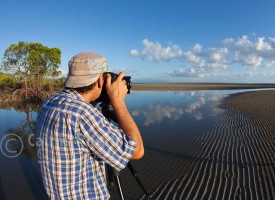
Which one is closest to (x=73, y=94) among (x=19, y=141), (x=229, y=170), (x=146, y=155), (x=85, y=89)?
(x=85, y=89)

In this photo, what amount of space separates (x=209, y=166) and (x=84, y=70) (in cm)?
653

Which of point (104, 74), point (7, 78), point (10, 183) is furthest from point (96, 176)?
point (7, 78)

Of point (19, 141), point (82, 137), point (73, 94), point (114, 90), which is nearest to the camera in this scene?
point (82, 137)

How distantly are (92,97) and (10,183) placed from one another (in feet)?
19.3

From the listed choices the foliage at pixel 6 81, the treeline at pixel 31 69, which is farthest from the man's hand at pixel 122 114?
the foliage at pixel 6 81

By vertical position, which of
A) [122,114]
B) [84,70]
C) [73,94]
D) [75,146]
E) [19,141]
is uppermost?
[84,70]

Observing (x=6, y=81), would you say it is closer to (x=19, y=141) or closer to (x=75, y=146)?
(x=19, y=141)

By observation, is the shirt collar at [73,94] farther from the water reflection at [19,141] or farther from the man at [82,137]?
the water reflection at [19,141]

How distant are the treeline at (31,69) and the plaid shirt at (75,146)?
25.7 metres

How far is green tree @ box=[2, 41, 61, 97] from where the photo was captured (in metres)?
26.1

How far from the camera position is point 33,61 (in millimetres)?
27188

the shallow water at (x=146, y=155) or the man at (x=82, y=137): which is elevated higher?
the man at (x=82, y=137)

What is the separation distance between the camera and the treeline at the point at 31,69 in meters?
25.7

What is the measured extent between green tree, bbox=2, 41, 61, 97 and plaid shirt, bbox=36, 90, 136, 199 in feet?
85.6
